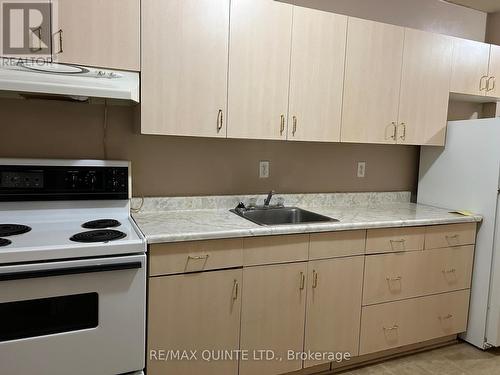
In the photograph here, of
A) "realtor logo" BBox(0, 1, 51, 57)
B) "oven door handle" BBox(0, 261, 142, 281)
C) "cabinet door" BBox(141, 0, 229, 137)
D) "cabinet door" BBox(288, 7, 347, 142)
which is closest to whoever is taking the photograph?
"oven door handle" BBox(0, 261, 142, 281)

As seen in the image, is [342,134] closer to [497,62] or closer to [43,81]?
[497,62]

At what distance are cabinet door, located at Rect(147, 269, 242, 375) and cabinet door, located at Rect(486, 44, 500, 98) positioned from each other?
2.40 metres

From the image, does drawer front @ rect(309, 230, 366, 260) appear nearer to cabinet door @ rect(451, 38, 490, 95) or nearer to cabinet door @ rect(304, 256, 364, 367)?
cabinet door @ rect(304, 256, 364, 367)

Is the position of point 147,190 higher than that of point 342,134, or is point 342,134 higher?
point 342,134

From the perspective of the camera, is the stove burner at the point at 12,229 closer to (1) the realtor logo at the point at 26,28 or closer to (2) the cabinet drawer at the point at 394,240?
(1) the realtor logo at the point at 26,28

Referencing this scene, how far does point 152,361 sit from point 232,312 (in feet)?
1.43

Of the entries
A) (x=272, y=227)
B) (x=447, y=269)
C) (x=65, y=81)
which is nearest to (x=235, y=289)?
(x=272, y=227)

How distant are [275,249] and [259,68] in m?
1.02

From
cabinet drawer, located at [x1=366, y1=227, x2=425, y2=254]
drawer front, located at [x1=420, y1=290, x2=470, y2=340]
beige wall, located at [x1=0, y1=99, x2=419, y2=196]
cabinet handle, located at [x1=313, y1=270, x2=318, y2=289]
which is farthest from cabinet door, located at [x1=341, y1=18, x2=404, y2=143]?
drawer front, located at [x1=420, y1=290, x2=470, y2=340]

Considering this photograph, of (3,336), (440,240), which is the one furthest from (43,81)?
(440,240)

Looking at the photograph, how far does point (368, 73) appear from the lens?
240cm

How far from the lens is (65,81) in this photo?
1.65 metres

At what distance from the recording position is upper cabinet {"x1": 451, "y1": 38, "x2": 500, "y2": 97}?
2.67m

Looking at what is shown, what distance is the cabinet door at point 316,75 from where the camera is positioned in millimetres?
2193
